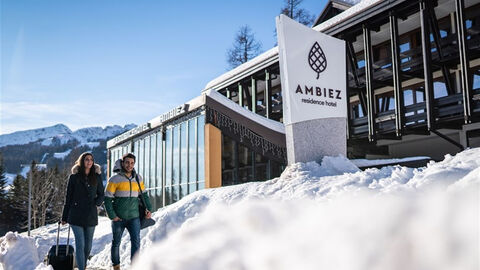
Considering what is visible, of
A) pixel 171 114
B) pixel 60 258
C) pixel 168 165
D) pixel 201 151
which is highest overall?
pixel 171 114

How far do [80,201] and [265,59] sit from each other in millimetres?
17454

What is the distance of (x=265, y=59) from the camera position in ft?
72.8

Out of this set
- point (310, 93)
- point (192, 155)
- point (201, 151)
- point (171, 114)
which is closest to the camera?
point (310, 93)

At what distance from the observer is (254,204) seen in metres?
3.36

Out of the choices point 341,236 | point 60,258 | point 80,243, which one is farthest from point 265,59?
point 341,236

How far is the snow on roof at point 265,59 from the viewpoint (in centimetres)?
1781

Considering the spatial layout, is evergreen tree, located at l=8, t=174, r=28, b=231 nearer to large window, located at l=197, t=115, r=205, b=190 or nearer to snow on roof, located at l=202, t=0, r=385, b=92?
snow on roof, located at l=202, t=0, r=385, b=92

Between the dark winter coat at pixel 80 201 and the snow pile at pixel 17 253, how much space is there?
6.10 feet

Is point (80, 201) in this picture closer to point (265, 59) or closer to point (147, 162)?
point (147, 162)

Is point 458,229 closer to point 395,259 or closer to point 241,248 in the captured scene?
point 395,259

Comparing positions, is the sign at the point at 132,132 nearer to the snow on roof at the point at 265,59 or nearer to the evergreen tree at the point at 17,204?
the snow on roof at the point at 265,59

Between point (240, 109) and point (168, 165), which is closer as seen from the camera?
point (240, 109)

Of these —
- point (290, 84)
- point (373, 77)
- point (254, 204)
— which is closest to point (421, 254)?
point (254, 204)

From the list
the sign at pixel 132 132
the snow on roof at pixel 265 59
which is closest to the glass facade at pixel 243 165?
the sign at pixel 132 132
